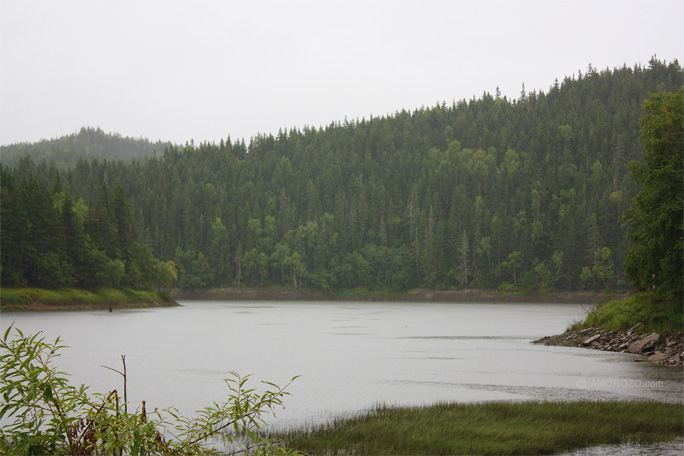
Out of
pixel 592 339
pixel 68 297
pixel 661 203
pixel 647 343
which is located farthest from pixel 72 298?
pixel 661 203

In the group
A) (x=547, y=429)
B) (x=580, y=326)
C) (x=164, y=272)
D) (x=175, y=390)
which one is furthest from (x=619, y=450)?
(x=164, y=272)

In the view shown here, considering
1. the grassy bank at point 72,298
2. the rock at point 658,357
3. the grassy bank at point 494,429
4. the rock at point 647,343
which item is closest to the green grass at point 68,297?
the grassy bank at point 72,298

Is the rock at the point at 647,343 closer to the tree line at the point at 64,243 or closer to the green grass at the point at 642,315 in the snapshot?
the green grass at the point at 642,315

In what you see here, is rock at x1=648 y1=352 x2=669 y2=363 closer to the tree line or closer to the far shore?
the far shore

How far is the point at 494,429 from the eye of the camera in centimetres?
1966

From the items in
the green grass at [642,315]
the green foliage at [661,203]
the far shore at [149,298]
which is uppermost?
the green foliage at [661,203]

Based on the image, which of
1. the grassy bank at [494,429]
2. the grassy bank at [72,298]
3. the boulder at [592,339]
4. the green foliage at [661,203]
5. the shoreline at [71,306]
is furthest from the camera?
the shoreline at [71,306]

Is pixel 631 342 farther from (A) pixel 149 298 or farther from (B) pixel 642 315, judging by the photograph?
(A) pixel 149 298

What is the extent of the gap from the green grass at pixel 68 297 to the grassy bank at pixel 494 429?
236ft

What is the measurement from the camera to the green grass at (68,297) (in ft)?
296

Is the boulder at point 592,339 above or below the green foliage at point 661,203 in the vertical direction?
below

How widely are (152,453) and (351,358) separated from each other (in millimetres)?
36978

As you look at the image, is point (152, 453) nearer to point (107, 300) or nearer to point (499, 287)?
point (107, 300)

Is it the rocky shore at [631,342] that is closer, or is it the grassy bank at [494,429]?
the grassy bank at [494,429]
